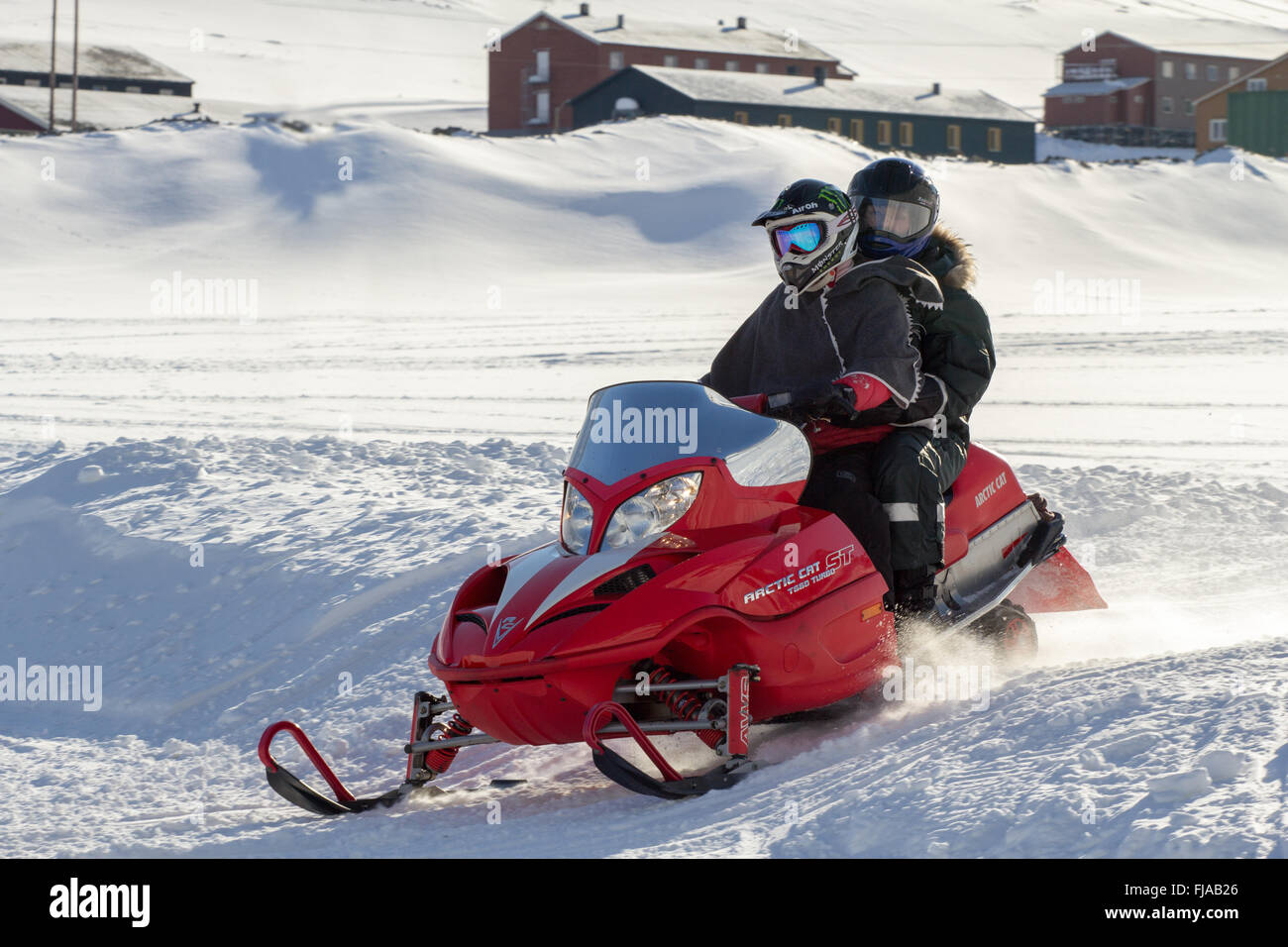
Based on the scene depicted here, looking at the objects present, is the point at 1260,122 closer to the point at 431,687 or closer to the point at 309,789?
the point at 431,687

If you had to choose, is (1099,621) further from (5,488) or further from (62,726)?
(5,488)

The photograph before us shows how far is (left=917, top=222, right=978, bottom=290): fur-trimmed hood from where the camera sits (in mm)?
5465

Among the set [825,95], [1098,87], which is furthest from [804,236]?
[1098,87]

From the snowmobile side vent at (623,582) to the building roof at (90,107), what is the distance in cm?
5026

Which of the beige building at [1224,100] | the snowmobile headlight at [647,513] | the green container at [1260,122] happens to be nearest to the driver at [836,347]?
the snowmobile headlight at [647,513]

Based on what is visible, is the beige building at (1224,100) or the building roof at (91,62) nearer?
the beige building at (1224,100)

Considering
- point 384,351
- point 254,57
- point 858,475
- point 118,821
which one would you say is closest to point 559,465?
point 858,475

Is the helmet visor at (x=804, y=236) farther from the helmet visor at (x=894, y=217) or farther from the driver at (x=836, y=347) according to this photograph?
the helmet visor at (x=894, y=217)

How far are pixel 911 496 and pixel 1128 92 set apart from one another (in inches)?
2698

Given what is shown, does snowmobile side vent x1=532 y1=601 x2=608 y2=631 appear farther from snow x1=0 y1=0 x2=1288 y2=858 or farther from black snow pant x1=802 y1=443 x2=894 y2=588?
black snow pant x1=802 y1=443 x2=894 y2=588

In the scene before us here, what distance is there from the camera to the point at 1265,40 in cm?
8888

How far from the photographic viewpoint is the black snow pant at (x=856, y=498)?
4777 millimetres

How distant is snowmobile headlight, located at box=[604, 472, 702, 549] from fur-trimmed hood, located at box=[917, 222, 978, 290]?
71.0 inches

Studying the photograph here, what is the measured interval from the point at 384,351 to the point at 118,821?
490 inches
